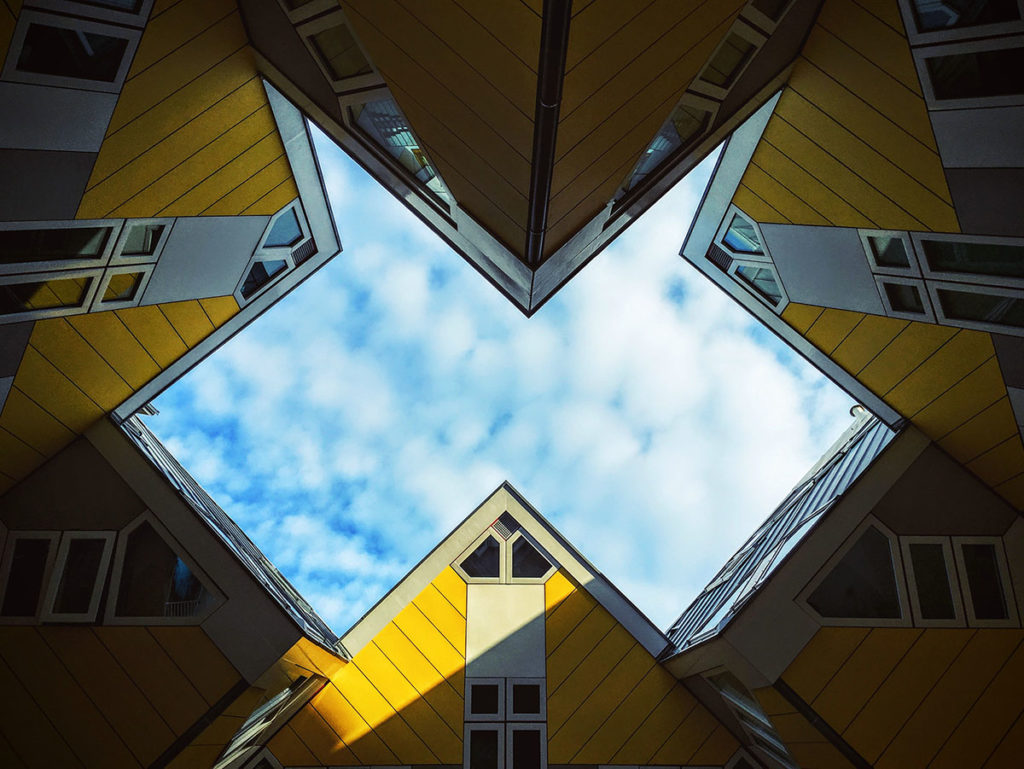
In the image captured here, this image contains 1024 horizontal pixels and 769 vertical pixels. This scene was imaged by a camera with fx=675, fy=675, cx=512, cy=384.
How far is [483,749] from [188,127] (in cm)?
1134

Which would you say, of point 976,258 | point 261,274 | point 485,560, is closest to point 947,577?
point 976,258

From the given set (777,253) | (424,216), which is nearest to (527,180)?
(424,216)

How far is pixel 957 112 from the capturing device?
Result: 7191 millimetres

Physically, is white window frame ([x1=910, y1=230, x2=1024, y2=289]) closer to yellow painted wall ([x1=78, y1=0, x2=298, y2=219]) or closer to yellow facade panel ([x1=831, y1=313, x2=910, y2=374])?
yellow facade panel ([x1=831, y1=313, x2=910, y2=374])

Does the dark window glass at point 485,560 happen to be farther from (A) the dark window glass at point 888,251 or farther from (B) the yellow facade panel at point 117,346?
(A) the dark window glass at point 888,251

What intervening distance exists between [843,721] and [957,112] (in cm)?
797

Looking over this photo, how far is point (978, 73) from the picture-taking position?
6848mm

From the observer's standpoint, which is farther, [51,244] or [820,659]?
[820,659]

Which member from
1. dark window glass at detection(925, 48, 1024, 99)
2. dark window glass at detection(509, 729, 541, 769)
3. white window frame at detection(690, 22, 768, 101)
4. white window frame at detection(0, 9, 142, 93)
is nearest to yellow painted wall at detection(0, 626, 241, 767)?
dark window glass at detection(509, 729, 541, 769)

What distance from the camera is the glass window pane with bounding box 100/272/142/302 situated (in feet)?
30.3

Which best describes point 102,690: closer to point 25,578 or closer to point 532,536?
point 25,578

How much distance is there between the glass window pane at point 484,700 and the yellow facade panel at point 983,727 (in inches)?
280

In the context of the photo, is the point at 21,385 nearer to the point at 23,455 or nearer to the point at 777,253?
the point at 23,455

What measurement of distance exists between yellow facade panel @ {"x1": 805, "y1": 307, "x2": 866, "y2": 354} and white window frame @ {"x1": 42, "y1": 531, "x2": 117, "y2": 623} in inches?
469
